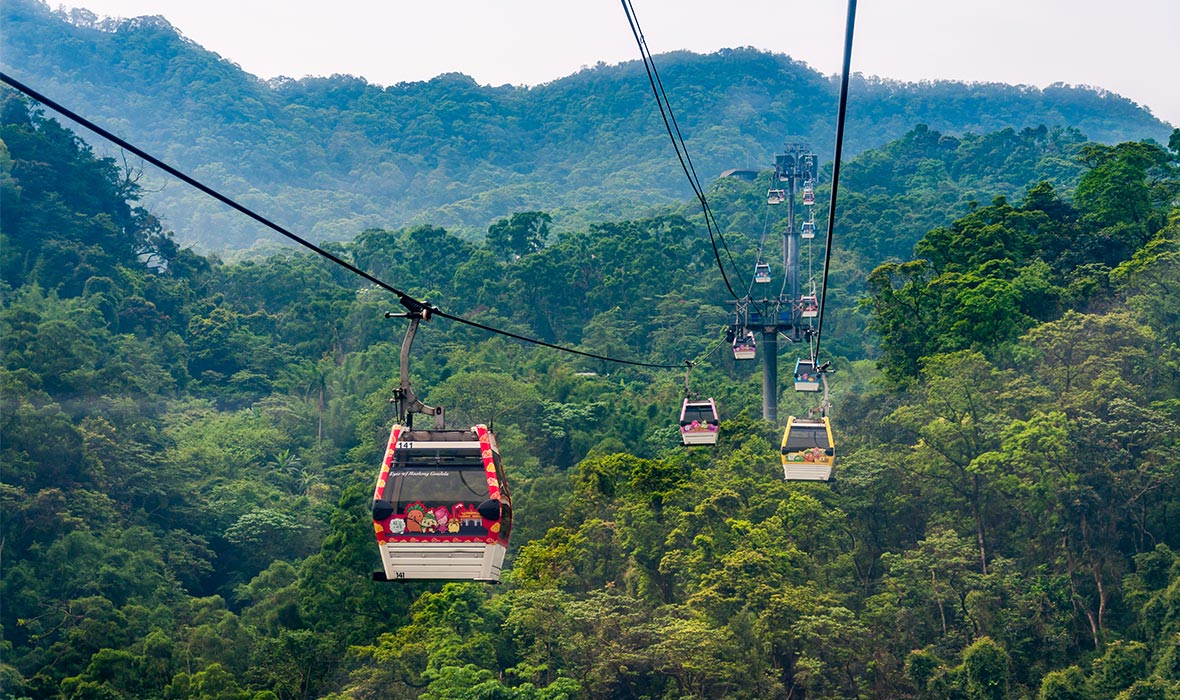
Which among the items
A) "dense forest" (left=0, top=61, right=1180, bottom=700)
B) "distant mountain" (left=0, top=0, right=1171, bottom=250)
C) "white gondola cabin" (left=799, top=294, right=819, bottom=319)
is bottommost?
"dense forest" (left=0, top=61, right=1180, bottom=700)

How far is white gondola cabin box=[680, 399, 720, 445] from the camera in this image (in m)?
34.2

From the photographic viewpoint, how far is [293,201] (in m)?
174

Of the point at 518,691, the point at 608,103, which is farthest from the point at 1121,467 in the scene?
the point at 608,103

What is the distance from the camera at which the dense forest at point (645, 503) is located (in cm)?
4281

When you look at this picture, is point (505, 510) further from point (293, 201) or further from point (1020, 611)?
point (293, 201)

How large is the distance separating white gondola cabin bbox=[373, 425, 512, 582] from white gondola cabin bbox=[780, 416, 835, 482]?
17765 millimetres

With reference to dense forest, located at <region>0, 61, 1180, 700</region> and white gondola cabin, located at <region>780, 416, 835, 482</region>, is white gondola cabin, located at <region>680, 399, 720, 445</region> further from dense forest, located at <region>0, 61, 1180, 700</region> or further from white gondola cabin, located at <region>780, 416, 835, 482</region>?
dense forest, located at <region>0, 61, 1180, 700</region>

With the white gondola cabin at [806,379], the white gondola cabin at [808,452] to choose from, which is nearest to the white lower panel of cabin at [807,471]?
the white gondola cabin at [808,452]

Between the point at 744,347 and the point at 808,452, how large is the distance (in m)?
14.5

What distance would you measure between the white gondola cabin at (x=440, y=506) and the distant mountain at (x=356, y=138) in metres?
145

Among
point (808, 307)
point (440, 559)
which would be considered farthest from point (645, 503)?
point (440, 559)

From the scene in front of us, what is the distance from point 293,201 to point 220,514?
386 feet

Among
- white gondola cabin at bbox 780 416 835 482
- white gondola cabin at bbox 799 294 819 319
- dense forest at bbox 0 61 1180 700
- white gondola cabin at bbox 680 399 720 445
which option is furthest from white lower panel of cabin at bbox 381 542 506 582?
white gondola cabin at bbox 799 294 819 319

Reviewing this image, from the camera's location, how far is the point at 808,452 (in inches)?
1233
